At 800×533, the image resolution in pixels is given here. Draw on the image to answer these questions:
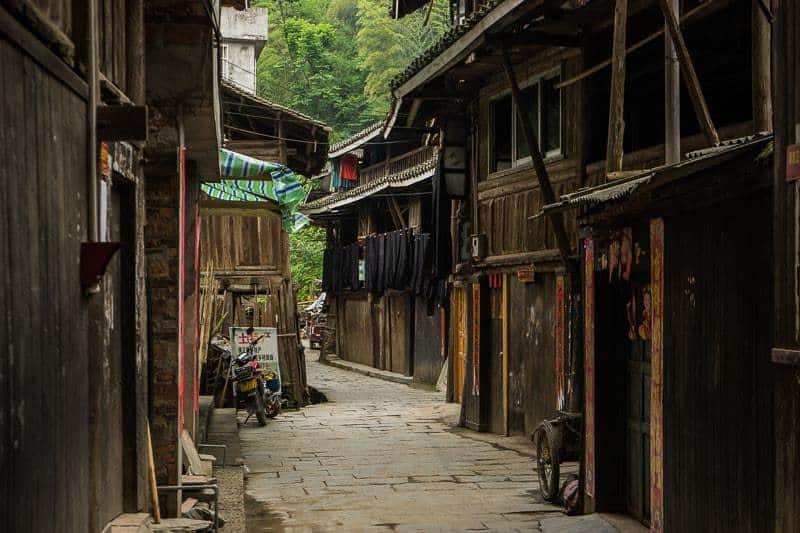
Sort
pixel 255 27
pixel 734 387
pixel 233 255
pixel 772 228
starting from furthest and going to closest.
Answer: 1. pixel 255 27
2. pixel 233 255
3. pixel 734 387
4. pixel 772 228

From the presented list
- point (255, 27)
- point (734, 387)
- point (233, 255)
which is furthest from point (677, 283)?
point (255, 27)

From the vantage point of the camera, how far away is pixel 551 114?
50.4ft

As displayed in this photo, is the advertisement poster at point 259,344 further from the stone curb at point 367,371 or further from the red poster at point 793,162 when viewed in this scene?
the red poster at point 793,162

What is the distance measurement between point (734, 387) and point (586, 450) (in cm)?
386

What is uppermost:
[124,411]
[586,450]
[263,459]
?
[124,411]

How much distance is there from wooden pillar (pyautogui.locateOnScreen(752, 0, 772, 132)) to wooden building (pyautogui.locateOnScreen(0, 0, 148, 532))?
524cm

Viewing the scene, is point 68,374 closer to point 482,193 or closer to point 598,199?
point 598,199

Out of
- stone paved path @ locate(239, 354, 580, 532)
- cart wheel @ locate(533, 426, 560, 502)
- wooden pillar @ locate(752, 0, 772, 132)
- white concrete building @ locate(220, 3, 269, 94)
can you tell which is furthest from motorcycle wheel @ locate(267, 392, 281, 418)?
white concrete building @ locate(220, 3, 269, 94)

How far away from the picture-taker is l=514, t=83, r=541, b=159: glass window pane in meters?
15.8

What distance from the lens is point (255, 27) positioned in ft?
149

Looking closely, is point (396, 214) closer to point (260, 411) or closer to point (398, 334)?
point (398, 334)

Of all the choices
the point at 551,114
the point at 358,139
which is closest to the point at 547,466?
the point at 551,114

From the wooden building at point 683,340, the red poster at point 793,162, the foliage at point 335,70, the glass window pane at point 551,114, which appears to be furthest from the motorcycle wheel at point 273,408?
the foliage at point 335,70

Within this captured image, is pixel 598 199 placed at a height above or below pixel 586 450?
above
